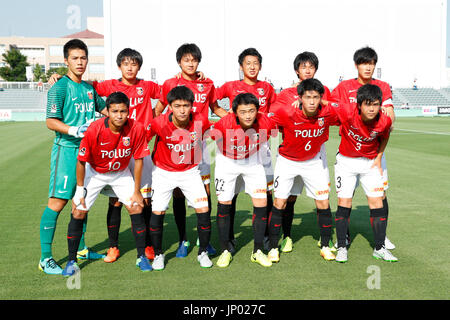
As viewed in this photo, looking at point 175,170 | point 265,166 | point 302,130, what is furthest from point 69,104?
point 302,130

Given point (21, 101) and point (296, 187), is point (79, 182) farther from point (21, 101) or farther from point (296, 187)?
point (21, 101)

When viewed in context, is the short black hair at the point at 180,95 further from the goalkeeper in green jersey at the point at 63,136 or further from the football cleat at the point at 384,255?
the football cleat at the point at 384,255

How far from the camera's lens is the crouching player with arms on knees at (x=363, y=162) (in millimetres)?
4691

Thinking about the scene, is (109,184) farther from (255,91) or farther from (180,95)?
(255,91)

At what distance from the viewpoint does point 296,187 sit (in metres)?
5.23

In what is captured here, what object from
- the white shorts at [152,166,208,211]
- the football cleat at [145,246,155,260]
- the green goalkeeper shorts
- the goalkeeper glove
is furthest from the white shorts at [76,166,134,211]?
the football cleat at [145,246,155,260]

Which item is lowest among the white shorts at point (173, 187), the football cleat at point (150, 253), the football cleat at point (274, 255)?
the football cleat at point (150, 253)

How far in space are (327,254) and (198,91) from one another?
2465 millimetres

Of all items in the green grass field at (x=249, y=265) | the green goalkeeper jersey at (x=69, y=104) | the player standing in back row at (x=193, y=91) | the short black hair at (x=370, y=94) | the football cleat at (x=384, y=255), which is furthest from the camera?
the player standing in back row at (x=193, y=91)

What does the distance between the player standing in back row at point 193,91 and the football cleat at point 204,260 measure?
322 mm

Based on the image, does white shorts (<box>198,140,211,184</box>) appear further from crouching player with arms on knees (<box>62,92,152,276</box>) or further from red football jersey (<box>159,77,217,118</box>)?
crouching player with arms on knees (<box>62,92,152,276</box>)

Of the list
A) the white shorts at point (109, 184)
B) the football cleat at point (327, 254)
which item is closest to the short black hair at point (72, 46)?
the white shorts at point (109, 184)
